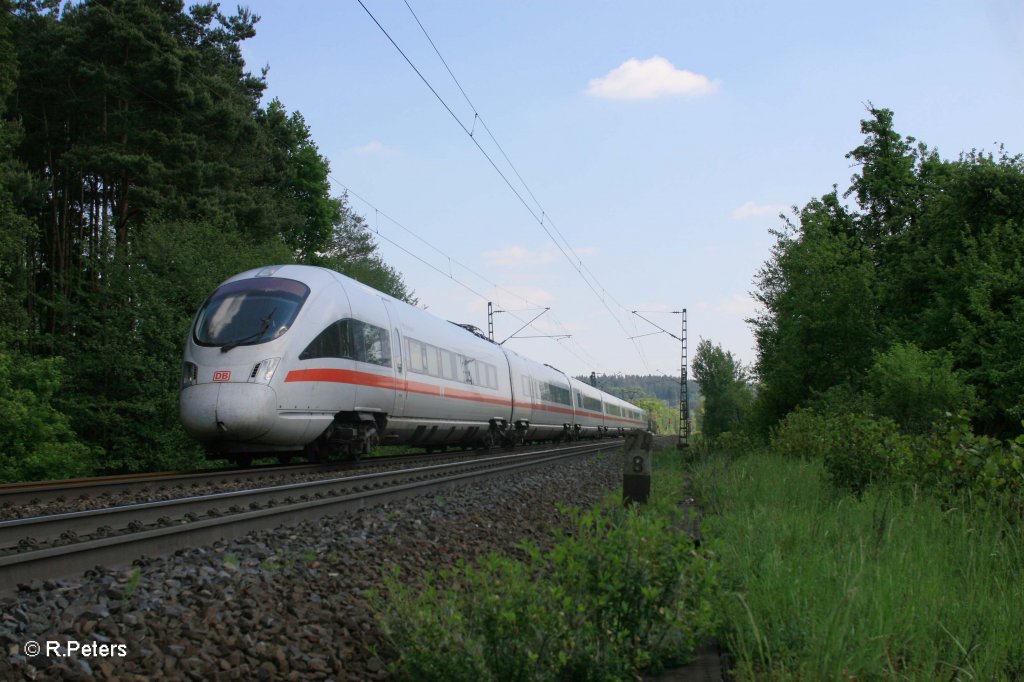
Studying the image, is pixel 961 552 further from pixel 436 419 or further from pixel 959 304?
pixel 959 304

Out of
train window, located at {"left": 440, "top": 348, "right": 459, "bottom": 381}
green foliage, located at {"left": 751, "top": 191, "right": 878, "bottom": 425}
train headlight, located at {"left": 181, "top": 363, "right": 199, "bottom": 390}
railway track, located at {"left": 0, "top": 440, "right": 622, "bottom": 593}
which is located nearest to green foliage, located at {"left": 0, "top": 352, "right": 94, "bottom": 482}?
train headlight, located at {"left": 181, "top": 363, "right": 199, "bottom": 390}

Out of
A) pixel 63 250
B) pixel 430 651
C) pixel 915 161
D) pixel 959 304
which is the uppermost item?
pixel 915 161

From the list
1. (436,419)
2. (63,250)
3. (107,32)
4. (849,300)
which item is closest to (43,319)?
(63,250)

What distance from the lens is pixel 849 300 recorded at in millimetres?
27469

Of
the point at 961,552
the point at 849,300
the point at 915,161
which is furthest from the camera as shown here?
the point at 915,161

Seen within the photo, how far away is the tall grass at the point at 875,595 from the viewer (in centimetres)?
360

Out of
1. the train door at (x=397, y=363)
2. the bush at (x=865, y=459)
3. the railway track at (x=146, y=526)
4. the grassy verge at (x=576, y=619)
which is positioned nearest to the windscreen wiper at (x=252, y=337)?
the railway track at (x=146, y=526)

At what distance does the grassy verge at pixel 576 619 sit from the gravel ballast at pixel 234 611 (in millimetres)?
364

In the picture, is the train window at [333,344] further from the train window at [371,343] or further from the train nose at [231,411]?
the train nose at [231,411]

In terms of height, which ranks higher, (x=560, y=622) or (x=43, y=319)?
(x=43, y=319)

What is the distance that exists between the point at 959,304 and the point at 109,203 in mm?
28970

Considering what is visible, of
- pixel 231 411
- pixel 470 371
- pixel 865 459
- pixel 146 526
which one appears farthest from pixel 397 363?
pixel 146 526

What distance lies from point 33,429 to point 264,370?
987cm

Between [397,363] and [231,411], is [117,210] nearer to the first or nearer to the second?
[397,363]
